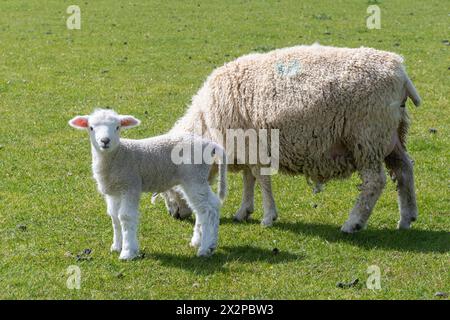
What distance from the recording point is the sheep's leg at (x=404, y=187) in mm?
9086

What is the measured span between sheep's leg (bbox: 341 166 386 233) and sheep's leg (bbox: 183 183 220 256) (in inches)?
63.5

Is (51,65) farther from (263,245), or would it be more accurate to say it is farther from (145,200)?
(263,245)

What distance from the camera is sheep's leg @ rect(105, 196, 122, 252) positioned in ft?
26.3

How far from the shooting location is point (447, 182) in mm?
10633

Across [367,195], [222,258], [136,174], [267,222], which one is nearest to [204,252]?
[222,258]

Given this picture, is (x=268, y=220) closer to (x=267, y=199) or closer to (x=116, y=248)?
(x=267, y=199)

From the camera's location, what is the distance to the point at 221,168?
27.6ft

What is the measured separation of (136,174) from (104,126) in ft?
2.07

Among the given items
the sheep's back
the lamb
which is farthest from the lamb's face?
the sheep's back

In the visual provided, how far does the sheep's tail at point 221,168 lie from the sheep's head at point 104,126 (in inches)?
37.6

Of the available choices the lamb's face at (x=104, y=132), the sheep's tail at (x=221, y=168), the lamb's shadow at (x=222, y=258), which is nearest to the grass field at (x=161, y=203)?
the lamb's shadow at (x=222, y=258)

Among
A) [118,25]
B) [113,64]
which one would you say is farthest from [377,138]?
[118,25]

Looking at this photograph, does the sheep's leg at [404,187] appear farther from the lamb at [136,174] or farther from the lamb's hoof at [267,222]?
the lamb at [136,174]

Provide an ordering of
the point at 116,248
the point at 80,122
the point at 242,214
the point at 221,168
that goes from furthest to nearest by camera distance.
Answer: the point at 242,214
the point at 221,168
the point at 116,248
the point at 80,122
